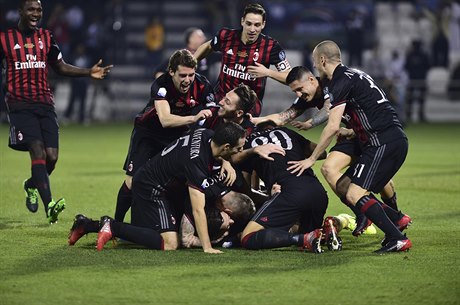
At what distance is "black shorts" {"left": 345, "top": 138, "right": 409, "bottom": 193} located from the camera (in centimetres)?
842

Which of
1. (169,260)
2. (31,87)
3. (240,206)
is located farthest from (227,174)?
(31,87)

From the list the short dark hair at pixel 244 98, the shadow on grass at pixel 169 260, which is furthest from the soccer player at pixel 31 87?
the shadow on grass at pixel 169 260

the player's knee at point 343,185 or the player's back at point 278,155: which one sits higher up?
the player's back at point 278,155

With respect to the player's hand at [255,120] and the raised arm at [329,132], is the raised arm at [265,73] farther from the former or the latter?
the raised arm at [329,132]

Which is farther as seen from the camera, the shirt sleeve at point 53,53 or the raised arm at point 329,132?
the shirt sleeve at point 53,53

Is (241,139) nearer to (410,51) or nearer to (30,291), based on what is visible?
(30,291)

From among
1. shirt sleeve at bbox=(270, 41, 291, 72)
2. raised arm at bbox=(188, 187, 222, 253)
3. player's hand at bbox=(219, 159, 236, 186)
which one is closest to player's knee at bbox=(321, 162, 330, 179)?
player's hand at bbox=(219, 159, 236, 186)

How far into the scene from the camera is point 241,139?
8227 millimetres

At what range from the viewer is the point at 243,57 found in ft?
35.1

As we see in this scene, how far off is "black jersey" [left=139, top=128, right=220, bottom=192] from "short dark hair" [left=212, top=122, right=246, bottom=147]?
200 mm

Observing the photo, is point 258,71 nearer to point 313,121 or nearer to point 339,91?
point 313,121

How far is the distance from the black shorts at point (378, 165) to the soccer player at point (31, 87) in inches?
127

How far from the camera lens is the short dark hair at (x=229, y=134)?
26.9 ft

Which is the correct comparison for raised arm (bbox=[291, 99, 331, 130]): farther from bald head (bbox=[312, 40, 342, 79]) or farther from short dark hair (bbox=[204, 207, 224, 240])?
short dark hair (bbox=[204, 207, 224, 240])
